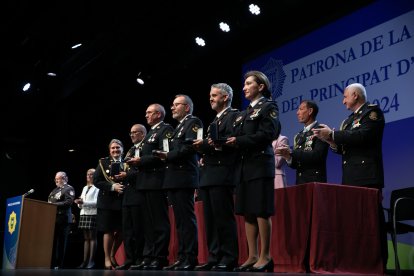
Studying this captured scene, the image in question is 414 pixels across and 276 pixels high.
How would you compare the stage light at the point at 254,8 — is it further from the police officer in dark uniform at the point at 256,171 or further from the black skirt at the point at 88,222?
the black skirt at the point at 88,222

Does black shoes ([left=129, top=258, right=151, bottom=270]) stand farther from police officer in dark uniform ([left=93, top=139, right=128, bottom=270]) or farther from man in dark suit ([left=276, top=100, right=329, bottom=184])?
man in dark suit ([left=276, top=100, right=329, bottom=184])

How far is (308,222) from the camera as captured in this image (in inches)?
175

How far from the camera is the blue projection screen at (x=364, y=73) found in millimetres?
6216

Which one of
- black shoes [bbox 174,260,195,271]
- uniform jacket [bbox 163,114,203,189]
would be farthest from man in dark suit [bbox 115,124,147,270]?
black shoes [bbox 174,260,195,271]

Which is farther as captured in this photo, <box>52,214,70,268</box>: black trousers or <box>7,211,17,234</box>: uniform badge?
<box>52,214,70,268</box>: black trousers

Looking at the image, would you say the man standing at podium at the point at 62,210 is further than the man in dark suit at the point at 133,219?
Yes

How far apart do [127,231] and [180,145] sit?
1383 mm

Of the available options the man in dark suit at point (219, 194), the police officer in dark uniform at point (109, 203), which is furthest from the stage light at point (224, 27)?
the man in dark suit at point (219, 194)

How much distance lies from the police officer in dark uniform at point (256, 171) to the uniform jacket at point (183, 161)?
622 mm

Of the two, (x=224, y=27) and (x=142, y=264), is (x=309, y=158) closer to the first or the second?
(x=142, y=264)

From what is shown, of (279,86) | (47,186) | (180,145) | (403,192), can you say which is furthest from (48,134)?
(403,192)

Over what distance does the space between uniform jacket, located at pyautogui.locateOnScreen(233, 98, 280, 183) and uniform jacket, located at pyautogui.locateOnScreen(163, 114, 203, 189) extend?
66 centimetres

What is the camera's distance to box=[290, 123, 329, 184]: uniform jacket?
5.06 m

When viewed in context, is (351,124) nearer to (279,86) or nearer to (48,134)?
(279,86)
